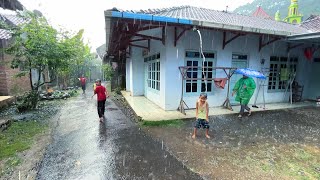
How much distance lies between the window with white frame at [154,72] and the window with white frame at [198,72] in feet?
4.80

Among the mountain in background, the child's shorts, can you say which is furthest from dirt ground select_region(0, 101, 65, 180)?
the mountain in background

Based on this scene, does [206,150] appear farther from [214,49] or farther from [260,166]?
[214,49]

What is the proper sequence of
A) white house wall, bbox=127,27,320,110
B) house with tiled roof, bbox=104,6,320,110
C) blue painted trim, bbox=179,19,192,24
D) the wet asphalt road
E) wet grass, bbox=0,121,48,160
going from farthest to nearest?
white house wall, bbox=127,27,320,110 < house with tiled roof, bbox=104,6,320,110 < blue painted trim, bbox=179,19,192,24 < wet grass, bbox=0,121,48,160 < the wet asphalt road

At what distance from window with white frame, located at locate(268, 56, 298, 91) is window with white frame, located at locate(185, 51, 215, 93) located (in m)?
3.52

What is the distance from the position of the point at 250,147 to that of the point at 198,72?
165 inches

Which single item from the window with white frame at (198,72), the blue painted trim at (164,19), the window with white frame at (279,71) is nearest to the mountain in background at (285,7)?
the window with white frame at (279,71)

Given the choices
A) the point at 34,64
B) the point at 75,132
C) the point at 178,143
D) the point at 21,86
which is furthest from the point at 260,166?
the point at 21,86

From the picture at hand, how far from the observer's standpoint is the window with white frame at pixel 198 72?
8203 millimetres

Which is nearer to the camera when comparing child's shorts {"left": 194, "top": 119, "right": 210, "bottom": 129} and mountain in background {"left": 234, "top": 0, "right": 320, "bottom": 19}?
child's shorts {"left": 194, "top": 119, "right": 210, "bottom": 129}

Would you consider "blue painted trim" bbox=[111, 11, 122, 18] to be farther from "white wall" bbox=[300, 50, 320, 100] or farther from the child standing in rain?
"white wall" bbox=[300, 50, 320, 100]

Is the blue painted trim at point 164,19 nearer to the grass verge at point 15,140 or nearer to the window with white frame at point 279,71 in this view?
the grass verge at point 15,140

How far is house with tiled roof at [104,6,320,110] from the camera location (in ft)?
23.8

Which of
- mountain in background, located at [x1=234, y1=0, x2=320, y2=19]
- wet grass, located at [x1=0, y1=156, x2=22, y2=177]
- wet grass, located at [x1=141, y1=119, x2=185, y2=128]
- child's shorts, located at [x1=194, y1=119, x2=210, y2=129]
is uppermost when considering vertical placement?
mountain in background, located at [x1=234, y1=0, x2=320, y2=19]

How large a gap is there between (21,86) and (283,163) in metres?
15.2
